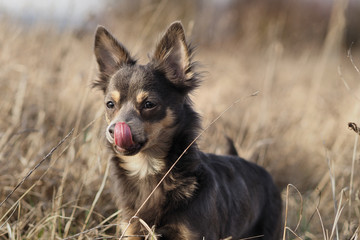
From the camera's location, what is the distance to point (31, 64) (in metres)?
5.54

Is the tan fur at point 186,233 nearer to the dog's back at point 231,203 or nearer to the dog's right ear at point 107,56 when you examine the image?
the dog's back at point 231,203

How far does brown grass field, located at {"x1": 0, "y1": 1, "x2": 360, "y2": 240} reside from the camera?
3.41 metres

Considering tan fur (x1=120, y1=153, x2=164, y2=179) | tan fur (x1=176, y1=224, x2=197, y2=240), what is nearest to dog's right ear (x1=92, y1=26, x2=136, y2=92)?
tan fur (x1=120, y1=153, x2=164, y2=179)

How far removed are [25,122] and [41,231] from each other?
5.32 ft

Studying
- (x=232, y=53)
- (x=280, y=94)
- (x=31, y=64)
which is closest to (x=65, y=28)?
(x=31, y=64)

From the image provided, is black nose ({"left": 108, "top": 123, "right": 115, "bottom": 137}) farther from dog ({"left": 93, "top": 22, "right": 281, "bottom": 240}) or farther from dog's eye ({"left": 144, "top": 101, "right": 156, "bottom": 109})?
dog's eye ({"left": 144, "top": 101, "right": 156, "bottom": 109})

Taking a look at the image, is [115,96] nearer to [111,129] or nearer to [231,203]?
[111,129]

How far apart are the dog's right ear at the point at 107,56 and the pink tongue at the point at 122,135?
0.86m

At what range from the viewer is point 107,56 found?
3.42 metres

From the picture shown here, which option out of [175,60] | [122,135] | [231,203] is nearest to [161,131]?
[122,135]

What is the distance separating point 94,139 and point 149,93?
4.76ft

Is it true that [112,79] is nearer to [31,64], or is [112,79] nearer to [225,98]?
[31,64]

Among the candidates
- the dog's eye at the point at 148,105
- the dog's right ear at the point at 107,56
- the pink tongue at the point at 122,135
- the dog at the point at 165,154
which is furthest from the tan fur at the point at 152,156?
the dog's right ear at the point at 107,56

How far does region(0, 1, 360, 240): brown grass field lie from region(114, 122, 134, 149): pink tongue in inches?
17.6
